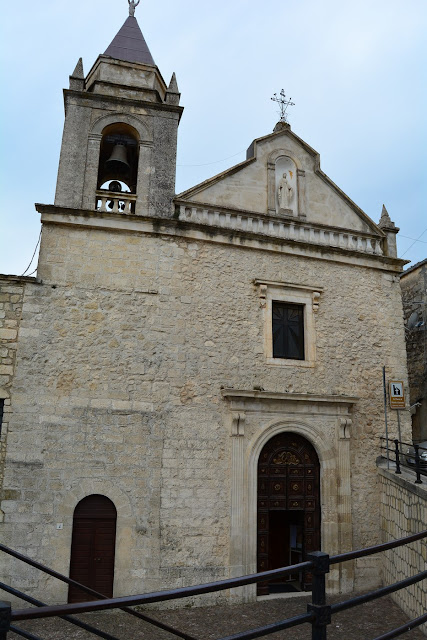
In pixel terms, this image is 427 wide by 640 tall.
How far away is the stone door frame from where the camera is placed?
9359 millimetres

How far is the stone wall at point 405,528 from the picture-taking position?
8.02m

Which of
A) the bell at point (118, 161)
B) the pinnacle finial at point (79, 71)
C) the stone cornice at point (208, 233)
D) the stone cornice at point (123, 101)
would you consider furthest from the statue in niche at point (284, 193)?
the pinnacle finial at point (79, 71)

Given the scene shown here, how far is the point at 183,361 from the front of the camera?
9891 mm

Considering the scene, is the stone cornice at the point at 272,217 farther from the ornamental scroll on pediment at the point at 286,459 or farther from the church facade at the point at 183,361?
the ornamental scroll on pediment at the point at 286,459

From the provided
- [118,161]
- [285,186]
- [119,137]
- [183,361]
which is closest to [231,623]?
[183,361]

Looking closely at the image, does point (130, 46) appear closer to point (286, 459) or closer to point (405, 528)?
point (286, 459)

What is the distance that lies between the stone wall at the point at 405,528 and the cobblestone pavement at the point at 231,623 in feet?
1.32

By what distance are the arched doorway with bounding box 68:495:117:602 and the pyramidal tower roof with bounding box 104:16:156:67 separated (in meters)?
10.4

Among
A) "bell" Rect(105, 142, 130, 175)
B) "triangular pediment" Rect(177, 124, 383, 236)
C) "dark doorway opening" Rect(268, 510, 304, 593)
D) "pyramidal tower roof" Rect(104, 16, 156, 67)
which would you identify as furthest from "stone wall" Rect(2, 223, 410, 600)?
"pyramidal tower roof" Rect(104, 16, 156, 67)

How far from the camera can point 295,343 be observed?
11.1 meters

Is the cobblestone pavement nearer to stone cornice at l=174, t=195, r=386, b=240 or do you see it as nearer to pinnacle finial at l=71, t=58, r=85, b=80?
stone cornice at l=174, t=195, r=386, b=240

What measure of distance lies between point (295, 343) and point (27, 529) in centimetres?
666

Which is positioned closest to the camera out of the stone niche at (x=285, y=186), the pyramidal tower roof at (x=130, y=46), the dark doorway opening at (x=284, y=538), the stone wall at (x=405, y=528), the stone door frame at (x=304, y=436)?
the stone wall at (x=405, y=528)

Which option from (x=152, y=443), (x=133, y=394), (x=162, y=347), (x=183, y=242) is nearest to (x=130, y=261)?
(x=183, y=242)
